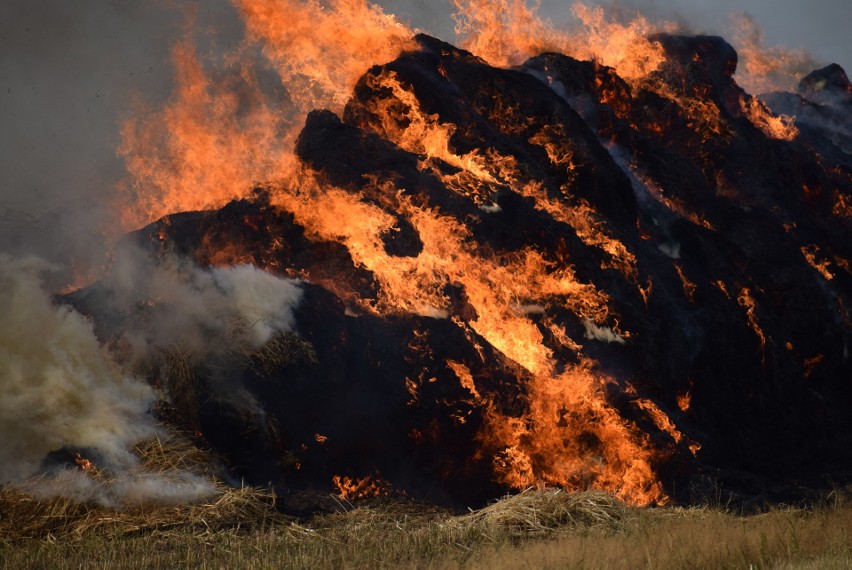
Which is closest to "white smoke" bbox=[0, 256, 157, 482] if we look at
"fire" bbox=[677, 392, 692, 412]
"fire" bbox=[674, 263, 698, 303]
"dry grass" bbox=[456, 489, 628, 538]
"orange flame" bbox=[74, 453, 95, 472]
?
"orange flame" bbox=[74, 453, 95, 472]

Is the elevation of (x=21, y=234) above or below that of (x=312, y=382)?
above

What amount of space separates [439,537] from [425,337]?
527 cm

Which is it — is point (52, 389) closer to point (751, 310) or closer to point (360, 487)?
point (360, 487)

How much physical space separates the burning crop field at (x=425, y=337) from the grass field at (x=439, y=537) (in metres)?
0.07

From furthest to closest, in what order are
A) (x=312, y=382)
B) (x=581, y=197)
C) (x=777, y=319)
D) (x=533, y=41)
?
(x=533, y=41)
(x=777, y=319)
(x=581, y=197)
(x=312, y=382)

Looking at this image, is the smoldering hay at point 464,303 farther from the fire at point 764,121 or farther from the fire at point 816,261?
the fire at point 764,121

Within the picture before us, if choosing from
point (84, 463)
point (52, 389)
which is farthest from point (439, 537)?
point (52, 389)

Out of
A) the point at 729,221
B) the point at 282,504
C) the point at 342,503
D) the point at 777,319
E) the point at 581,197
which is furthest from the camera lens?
the point at 729,221

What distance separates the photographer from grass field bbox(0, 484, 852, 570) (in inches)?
303

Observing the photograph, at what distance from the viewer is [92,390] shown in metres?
10.9

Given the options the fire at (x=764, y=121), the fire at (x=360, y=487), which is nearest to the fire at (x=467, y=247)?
the fire at (x=360, y=487)

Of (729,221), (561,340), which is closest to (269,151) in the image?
(561,340)

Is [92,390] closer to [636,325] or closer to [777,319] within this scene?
[636,325]

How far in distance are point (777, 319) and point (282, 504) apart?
12.7m
